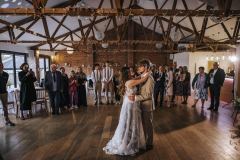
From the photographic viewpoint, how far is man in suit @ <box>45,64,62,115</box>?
6930 mm

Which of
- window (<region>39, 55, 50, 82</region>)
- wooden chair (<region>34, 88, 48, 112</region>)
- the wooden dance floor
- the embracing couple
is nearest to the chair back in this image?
wooden chair (<region>34, 88, 48, 112</region>)

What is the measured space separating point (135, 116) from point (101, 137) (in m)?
1.23

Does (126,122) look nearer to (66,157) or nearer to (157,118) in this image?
(66,157)

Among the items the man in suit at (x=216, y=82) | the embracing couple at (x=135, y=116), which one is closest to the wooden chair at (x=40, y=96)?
the embracing couple at (x=135, y=116)

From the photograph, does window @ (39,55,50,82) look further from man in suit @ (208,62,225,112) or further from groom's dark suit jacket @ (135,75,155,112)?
groom's dark suit jacket @ (135,75,155,112)

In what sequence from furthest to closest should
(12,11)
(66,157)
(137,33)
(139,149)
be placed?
(137,33) < (12,11) < (139,149) < (66,157)

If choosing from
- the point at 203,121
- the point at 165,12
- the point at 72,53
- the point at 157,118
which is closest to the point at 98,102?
the point at 157,118

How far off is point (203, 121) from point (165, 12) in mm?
3130

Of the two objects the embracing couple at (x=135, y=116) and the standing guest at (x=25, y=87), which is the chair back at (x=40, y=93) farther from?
the embracing couple at (x=135, y=116)

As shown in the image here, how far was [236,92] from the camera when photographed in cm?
833

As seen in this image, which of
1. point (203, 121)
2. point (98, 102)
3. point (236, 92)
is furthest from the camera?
point (98, 102)

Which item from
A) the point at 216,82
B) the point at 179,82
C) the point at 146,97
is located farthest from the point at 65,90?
the point at 216,82

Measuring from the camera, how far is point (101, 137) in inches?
189

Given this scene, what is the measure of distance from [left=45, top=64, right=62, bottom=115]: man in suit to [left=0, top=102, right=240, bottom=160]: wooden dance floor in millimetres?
475
